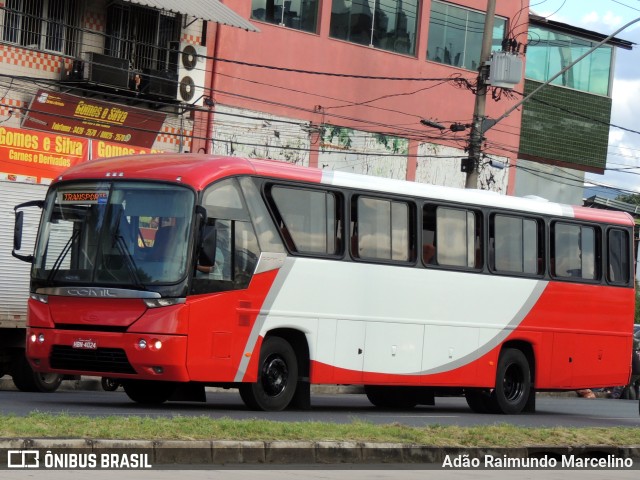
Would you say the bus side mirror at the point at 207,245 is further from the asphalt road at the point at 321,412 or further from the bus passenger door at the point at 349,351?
the bus passenger door at the point at 349,351

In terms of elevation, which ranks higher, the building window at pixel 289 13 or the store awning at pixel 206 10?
the building window at pixel 289 13

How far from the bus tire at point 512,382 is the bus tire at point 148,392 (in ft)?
17.6

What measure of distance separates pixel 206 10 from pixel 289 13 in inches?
188

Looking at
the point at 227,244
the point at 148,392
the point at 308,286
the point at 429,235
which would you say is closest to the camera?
the point at 227,244

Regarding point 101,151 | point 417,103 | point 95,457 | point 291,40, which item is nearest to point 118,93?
point 101,151

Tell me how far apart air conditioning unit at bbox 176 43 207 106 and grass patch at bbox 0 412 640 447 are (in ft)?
67.7

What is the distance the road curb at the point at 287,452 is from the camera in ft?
34.7

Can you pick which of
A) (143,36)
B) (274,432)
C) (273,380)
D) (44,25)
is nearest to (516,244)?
(273,380)

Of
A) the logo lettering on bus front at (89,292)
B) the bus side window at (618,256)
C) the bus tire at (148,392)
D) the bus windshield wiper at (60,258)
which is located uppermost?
the bus side window at (618,256)

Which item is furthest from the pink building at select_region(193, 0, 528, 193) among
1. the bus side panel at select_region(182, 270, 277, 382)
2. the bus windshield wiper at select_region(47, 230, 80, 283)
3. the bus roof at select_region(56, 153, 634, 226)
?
the bus side panel at select_region(182, 270, 277, 382)

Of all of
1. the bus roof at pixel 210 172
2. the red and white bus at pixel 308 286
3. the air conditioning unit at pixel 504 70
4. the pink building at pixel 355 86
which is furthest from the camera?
the pink building at pixel 355 86

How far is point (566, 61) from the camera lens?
45625mm

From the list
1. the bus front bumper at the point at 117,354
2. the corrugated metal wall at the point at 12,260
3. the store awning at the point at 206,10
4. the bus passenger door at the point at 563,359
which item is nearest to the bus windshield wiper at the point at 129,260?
the bus front bumper at the point at 117,354

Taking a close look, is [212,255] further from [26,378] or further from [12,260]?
[26,378]
